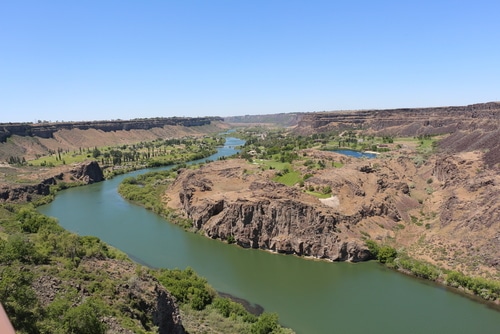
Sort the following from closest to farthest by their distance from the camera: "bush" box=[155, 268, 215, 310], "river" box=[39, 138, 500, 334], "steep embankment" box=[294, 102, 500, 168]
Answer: "bush" box=[155, 268, 215, 310] → "river" box=[39, 138, 500, 334] → "steep embankment" box=[294, 102, 500, 168]

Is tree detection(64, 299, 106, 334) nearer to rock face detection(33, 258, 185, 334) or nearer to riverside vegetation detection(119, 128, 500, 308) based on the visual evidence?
rock face detection(33, 258, 185, 334)

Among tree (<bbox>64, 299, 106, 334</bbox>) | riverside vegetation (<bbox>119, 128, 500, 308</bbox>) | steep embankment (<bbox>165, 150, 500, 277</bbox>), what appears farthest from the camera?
steep embankment (<bbox>165, 150, 500, 277</bbox>)

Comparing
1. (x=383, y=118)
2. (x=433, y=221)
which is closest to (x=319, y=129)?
(x=383, y=118)

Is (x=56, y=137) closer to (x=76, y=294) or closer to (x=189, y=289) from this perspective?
(x=189, y=289)

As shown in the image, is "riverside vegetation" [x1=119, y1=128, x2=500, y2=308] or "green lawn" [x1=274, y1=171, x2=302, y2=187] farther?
"green lawn" [x1=274, y1=171, x2=302, y2=187]

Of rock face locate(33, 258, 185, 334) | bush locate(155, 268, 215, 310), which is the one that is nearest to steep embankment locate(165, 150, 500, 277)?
bush locate(155, 268, 215, 310)

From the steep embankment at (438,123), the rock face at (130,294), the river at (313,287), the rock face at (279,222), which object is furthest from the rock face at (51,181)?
the steep embankment at (438,123)
